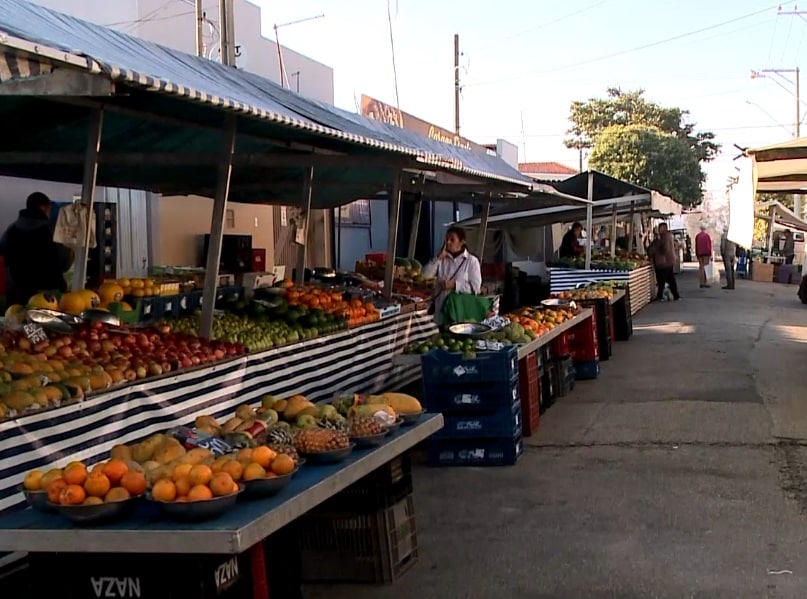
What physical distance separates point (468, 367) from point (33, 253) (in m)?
4.41

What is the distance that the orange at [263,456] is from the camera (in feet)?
12.1

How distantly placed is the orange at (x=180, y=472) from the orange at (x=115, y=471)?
216mm

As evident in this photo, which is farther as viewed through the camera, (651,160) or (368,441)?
(651,160)

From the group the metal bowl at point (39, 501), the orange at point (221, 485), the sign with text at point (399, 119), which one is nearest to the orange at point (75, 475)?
the metal bowl at point (39, 501)

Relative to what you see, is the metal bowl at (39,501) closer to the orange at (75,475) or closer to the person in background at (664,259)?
the orange at (75,475)

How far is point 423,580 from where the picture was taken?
507 centimetres

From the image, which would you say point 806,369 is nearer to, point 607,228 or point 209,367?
point 209,367

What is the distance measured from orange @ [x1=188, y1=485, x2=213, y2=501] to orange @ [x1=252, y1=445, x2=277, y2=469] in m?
0.35

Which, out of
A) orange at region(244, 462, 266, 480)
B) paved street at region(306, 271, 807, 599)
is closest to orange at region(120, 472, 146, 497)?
orange at region(244, 462, 266, 480)

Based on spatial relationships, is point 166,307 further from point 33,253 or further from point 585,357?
point 585,357

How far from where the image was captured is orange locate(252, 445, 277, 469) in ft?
12.1

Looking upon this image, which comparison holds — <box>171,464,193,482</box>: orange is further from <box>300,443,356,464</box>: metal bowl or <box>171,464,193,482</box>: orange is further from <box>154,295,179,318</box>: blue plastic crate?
<box>154,295,179,318</box>: blue plastic crate

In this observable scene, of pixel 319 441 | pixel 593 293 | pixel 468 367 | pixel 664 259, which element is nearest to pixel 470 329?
pixel 468 367

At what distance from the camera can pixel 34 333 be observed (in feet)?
19.1
